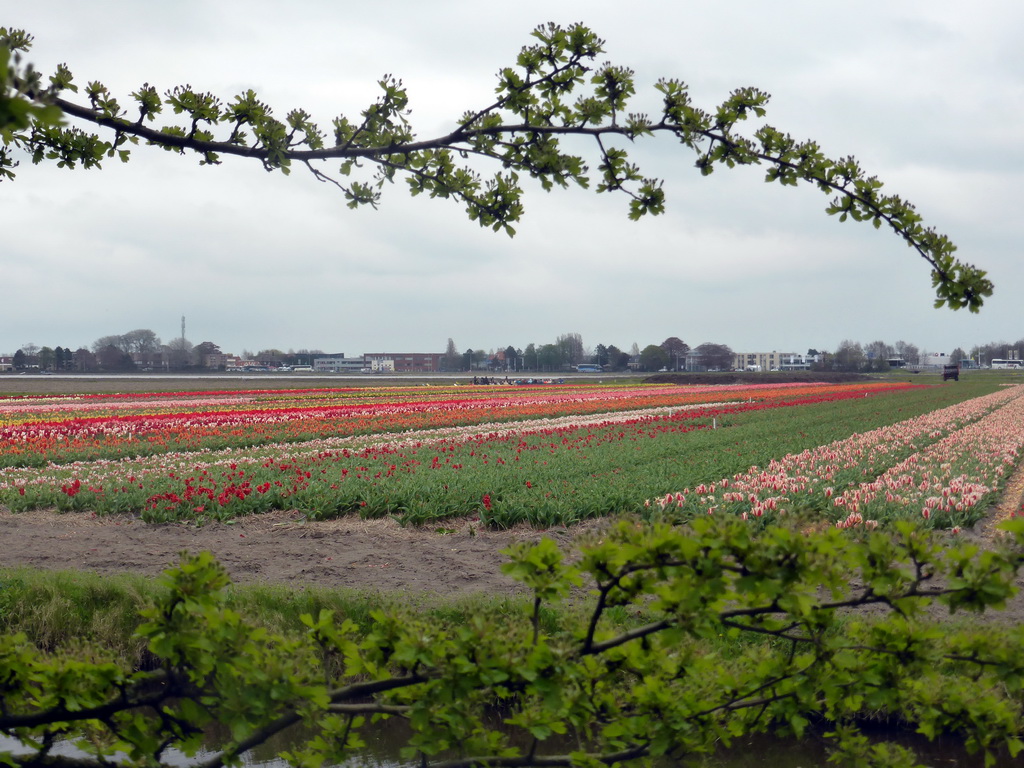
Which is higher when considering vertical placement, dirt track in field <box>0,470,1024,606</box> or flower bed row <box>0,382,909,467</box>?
flower bed row <box>0,382,909,467</box>

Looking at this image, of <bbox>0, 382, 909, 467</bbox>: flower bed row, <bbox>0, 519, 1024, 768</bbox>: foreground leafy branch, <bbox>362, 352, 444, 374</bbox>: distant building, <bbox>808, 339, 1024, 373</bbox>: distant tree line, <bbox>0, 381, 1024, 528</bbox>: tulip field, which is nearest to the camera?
<bbox>0, 519, 1024, 768</bbox>: foreground leafy branch

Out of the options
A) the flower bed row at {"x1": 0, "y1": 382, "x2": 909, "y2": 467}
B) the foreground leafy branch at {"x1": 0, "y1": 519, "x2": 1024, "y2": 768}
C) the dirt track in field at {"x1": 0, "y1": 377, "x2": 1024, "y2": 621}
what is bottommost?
the dirt track in field at {"x1": 0, "y1": 377, "x2": 1024, "y2": 621}

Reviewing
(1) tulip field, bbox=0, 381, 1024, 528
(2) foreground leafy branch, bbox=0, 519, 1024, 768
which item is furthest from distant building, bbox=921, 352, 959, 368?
(2) foreground leafy branch, bbox=0, 519, 1024, 768

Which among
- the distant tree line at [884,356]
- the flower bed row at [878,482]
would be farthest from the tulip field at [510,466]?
the distant tree line at [884,356]

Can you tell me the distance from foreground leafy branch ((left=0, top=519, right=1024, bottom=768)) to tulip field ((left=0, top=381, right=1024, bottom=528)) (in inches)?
40.5

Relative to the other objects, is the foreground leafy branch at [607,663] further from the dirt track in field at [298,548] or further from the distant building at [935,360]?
the distant building at [935,360]

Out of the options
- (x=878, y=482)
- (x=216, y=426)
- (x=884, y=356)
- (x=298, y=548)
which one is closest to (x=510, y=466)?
(x=298, y=548)

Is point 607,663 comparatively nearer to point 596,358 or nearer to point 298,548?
point 298,548

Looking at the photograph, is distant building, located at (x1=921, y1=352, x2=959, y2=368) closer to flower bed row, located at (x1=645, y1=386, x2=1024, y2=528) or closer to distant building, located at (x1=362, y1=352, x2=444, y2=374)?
distant building, located at (x1=362, y1=352, x2=444, y2=374)

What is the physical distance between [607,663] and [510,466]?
40.7 ft

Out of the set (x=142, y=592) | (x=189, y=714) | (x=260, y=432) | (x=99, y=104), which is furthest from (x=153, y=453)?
(x=189, y=714)

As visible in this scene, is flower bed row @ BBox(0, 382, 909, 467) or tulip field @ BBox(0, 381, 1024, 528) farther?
flower bed row @ BBox(0, 382, 909, 467)

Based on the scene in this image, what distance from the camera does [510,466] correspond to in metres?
15.3

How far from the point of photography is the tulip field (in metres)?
11.7
